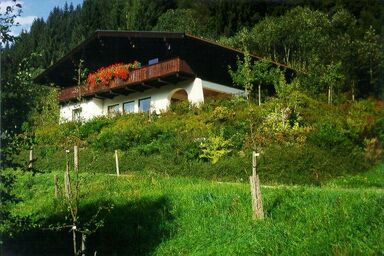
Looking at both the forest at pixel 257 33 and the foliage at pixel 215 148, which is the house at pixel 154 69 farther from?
the foliage at pixel 215 148

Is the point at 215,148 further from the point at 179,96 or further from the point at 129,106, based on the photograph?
the point at 129,106

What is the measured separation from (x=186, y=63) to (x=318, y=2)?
23.8m

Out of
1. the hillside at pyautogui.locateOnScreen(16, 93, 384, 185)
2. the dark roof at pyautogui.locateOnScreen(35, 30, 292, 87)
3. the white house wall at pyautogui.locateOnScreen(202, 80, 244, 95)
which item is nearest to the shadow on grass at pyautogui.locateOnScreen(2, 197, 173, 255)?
the hillside at pyautogui.locateOnScreen(16, 93, 384, 185)

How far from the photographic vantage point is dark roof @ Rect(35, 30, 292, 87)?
114ft

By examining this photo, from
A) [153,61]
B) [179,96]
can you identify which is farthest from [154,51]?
[179,96]

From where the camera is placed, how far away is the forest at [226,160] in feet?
33.4

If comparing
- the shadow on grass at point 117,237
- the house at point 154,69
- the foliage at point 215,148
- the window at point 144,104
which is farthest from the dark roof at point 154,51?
the shadow on grass at point 117,237

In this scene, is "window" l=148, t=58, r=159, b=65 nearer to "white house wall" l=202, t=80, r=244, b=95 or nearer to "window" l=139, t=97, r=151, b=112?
"window" l=139, t=97, r=151, b=112

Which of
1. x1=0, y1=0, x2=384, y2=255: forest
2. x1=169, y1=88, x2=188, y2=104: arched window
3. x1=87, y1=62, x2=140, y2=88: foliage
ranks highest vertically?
x1=87, y1=62, x2=140, y2=88: foliage

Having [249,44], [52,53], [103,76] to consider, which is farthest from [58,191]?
[52,53]

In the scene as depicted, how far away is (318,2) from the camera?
5328 centimetres

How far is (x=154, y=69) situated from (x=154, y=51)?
8.83ft

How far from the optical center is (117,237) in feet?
47.1

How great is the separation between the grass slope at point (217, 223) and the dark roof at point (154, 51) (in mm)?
17429
